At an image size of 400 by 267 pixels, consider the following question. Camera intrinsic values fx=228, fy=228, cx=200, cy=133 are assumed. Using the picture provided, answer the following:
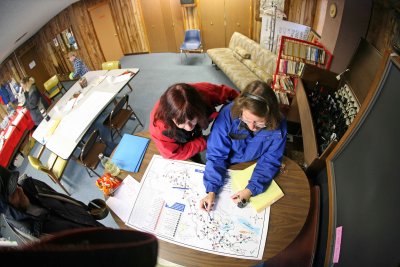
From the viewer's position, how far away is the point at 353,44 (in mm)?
2369

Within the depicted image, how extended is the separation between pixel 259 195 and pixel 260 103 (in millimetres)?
641

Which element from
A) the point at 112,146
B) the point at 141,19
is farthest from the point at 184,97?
the point at 141,19

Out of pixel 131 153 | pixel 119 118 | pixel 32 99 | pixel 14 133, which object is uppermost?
pixel 131 153

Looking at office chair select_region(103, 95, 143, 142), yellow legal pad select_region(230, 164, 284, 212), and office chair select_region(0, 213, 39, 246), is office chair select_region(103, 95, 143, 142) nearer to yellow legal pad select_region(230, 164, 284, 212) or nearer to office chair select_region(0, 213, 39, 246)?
office chair select_region(0, 213, 39, 246)

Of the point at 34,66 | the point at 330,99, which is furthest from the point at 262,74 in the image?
the point at 34,66

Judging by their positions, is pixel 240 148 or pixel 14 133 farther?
pixel 14 133

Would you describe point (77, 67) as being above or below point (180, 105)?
below

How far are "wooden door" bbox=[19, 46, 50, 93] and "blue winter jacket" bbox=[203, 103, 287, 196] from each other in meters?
4.79

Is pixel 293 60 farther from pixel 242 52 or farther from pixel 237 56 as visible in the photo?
pixel 237 56

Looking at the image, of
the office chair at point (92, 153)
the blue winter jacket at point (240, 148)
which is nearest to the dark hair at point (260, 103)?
the blue winter jacket at point (240, 148)

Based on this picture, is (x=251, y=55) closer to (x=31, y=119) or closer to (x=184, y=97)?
(x=184, y=97)

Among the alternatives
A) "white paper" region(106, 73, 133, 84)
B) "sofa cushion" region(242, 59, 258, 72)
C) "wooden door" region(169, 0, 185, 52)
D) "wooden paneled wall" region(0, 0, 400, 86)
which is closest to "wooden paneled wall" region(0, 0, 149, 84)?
"wooden paneled wall" region(0, 0, 400, 86)

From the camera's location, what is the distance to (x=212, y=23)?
20.5 ft

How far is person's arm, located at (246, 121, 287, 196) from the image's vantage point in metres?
1.63
